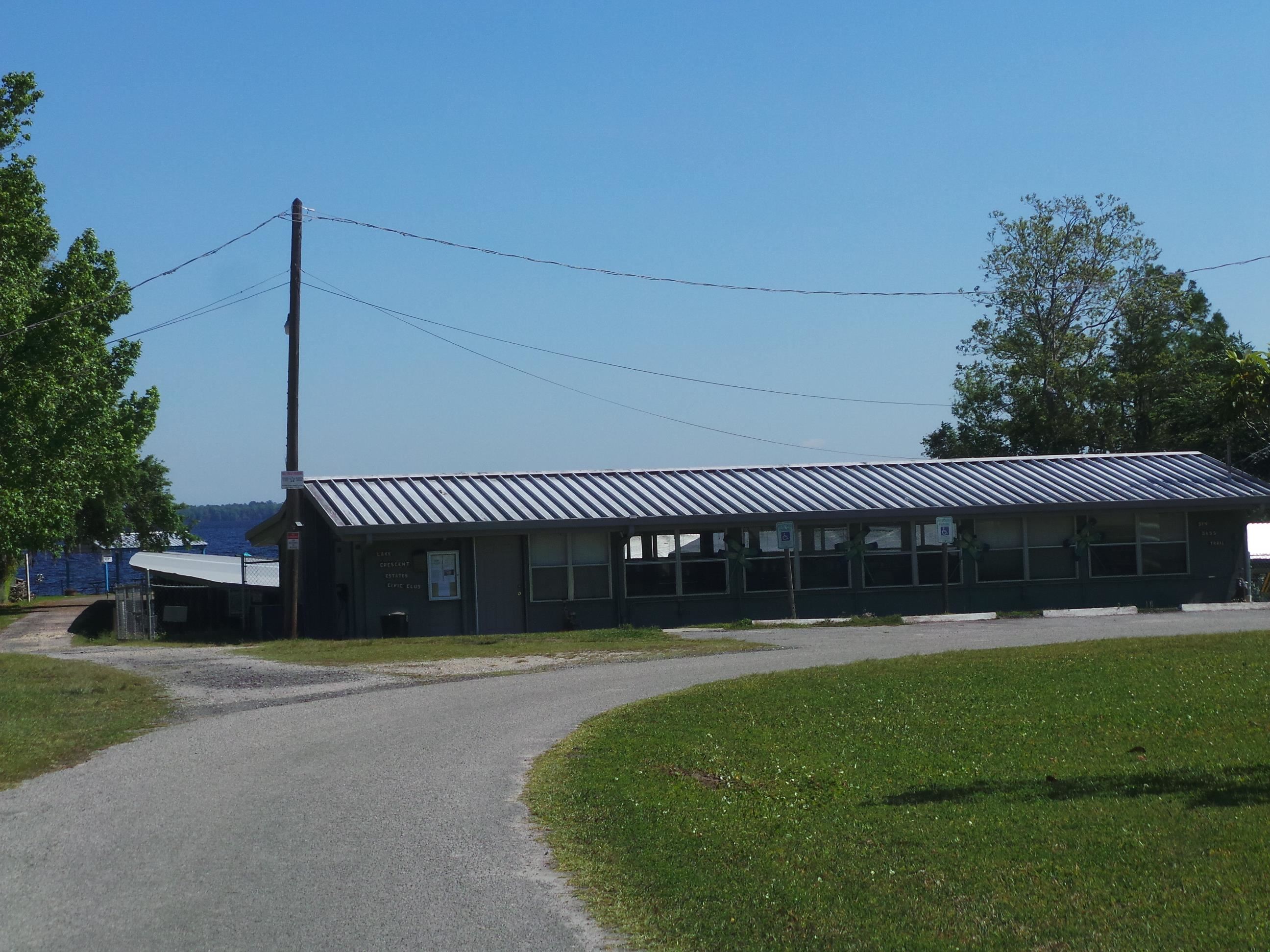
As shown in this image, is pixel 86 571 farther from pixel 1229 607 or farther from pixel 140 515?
pixel 1229 607

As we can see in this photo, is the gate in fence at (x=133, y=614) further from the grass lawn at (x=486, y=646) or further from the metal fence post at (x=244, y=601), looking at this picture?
the grass lawn at (x=486, y=646)

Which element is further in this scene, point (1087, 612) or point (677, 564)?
point (677, 564)

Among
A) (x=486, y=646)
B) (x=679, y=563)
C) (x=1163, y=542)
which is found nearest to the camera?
(x=486, y=646)

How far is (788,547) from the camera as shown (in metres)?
27.9

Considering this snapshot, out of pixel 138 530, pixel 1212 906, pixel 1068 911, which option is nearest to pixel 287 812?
pixel 1068 911

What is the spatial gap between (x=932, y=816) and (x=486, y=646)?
16.2m

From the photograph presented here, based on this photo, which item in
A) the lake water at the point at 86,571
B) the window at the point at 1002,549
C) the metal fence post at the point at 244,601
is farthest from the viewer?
the lake water at the point at 86,571

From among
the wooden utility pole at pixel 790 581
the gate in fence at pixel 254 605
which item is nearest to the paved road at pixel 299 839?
the wooden utility pole at pixel 790 581

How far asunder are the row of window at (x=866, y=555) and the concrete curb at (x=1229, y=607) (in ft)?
6.62

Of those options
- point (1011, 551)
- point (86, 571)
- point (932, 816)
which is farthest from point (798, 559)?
point (86, 571)

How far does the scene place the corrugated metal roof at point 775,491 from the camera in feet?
92.9

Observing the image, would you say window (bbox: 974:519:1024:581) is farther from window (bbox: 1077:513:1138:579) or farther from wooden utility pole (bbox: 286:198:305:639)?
wooden utility pole (bbox: 286:198:305:639)

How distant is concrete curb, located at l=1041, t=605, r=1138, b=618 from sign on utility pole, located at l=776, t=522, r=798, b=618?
18.0ft

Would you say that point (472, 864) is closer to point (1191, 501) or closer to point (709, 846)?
point (709, 846)
